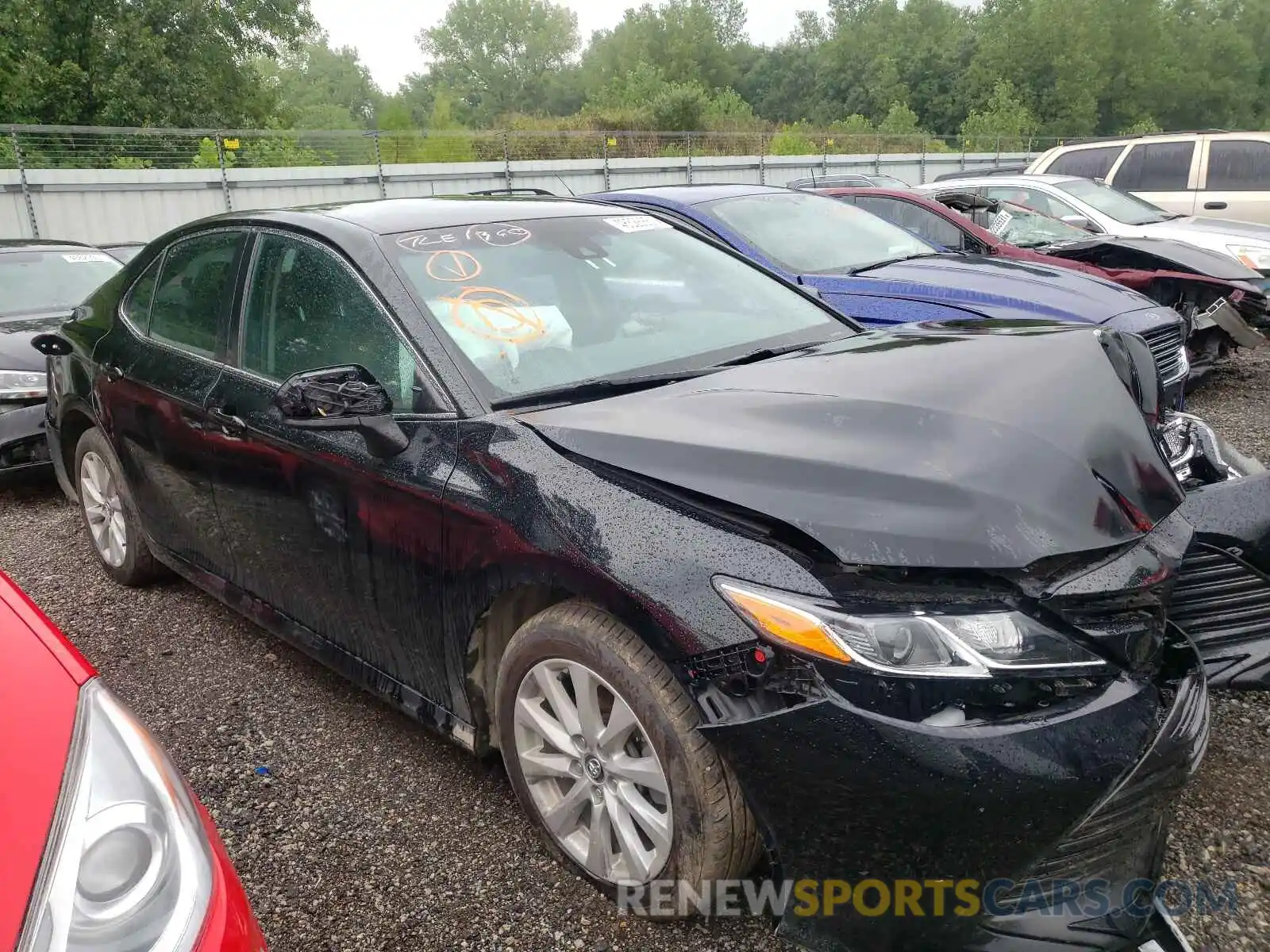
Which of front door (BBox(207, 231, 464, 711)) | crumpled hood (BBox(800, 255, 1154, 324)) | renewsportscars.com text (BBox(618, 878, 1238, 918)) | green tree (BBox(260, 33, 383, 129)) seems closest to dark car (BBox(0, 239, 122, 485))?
front door (BBox(207, 231, 464, 711))

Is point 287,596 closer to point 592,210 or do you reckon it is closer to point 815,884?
point 592,210

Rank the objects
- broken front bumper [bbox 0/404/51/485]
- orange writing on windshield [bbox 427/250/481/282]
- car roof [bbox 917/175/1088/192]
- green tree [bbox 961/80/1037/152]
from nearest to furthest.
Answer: orange writing on windshield [bbox 427/250/481/282] → broken front bumper [bbox 0/404/51/485] → car roof [bbox 917/175/1088/192] → green tree [bbox 961/80/1037/152]

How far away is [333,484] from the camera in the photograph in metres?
2.66

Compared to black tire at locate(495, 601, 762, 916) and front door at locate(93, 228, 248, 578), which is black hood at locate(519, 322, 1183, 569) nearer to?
black tire at locate(495, 601, 762, 916)

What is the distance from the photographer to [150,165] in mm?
18203

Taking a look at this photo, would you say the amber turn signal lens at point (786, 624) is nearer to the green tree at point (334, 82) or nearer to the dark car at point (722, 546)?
the dark car at point (722, 546)

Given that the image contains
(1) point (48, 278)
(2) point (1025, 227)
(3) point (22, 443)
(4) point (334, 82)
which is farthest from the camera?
(4) point (334, 82)

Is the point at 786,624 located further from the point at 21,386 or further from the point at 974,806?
the point at 21,386

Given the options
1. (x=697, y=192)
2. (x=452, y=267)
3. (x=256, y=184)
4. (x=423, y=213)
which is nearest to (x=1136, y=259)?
(x=697, y=192)

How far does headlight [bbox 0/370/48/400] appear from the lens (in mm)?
5613

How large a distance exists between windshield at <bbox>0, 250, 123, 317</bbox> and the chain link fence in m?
10.9

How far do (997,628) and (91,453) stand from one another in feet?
12.8

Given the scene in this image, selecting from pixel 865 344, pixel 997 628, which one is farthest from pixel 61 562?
pixel 997 628

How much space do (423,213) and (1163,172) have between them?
427 inches
